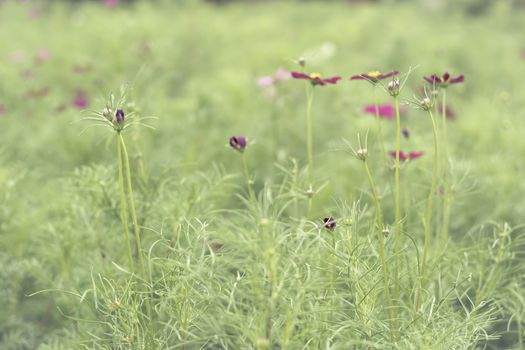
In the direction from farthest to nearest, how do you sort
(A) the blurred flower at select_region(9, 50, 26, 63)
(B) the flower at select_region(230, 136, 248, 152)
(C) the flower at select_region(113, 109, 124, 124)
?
(A) the blurred flower at select_region(9, 50, 26, 63) < (B) the flower at select_region(230, 136, 248, 152) < (C) the flower at select_region(113, 109, 124, 124)

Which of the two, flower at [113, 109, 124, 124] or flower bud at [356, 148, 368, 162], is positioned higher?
flower at [113, 109, 124, 124]

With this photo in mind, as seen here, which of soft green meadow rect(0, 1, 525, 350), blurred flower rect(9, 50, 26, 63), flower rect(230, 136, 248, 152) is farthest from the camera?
blurred flower rect(9, 50, 26, 63)

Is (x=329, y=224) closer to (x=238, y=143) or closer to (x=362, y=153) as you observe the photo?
(x=362, y=153)

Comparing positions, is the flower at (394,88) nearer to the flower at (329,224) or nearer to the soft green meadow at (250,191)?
the soft green meadow at (250,191)

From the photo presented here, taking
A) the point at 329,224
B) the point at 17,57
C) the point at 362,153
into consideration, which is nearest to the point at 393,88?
the point at 362,153

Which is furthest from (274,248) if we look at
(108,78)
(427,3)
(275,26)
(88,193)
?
(427,3)

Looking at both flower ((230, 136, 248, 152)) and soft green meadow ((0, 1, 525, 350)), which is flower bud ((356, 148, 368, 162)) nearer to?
soft green meadow ((0, 1, 525, 350))

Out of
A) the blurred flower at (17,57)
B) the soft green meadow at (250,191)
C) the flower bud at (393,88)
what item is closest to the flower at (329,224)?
the soft green meadow at (250,191)

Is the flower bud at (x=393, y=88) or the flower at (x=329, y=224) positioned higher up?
the flower bud at (x=393, y=88)

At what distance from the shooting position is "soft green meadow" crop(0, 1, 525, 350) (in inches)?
38.6

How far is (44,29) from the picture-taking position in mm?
4723

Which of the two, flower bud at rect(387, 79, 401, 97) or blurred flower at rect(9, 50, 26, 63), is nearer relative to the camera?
flower bud at rect(387, 79, 401, 97)

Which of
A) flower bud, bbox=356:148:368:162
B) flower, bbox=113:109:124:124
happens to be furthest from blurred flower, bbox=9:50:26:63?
flower bud, bbox=356:148:368:162

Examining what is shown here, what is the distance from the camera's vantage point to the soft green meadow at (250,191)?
979 mm
